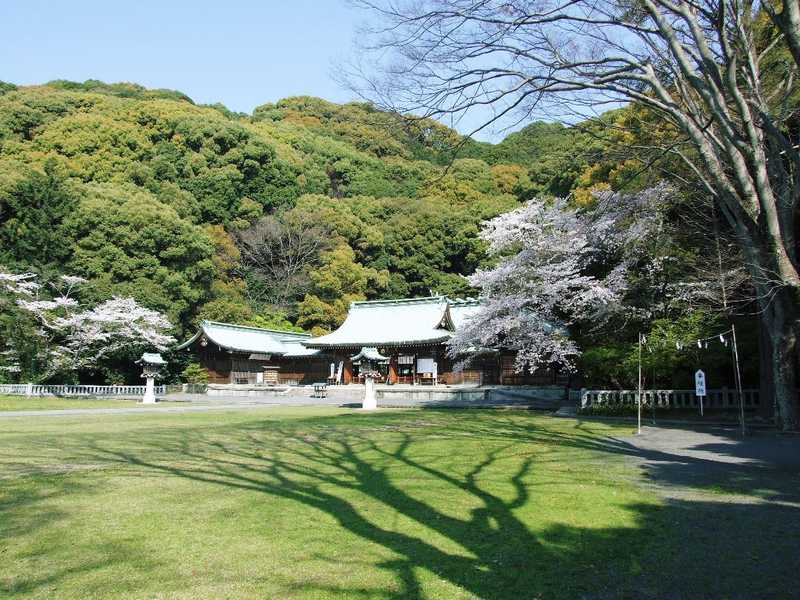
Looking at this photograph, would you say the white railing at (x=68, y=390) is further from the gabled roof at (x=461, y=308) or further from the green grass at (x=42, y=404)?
the gabled roof at (x=461, y=308)

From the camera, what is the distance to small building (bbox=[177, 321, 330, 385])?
35938 mm

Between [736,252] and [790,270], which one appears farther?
[736,252]

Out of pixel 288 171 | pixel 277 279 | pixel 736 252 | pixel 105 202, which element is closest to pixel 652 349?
pixel 736 252

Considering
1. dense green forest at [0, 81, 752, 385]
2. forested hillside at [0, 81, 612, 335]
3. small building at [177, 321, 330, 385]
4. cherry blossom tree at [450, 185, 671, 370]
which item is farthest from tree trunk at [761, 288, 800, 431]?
small building at [177, 321, 330, 385]

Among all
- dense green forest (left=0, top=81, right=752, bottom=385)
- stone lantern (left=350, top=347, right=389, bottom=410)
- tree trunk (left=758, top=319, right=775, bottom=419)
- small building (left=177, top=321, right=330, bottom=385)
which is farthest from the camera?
small building (left=177, top=321, right=330, bottom=385)

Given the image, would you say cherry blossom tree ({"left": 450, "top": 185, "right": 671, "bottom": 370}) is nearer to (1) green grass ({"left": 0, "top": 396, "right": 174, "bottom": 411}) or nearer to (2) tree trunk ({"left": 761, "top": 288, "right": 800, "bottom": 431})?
(2) tree trunk ({"left": 761, "top": 288, "right": 800, "bottom": 431})

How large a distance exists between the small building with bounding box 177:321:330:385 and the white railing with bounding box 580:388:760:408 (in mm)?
22630

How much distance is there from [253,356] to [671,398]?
87.9 feet

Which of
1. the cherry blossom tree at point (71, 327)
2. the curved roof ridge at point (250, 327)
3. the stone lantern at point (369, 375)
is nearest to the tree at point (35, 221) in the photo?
the cherry blossom tree at point (71, 327)

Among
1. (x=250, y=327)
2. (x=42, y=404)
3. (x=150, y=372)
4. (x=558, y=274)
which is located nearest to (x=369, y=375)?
(x=558, y=274)

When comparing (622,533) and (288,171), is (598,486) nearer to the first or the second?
(622,533)

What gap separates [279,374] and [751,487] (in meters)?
35.4

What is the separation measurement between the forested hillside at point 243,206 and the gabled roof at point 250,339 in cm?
276

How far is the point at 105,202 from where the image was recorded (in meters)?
34.7
